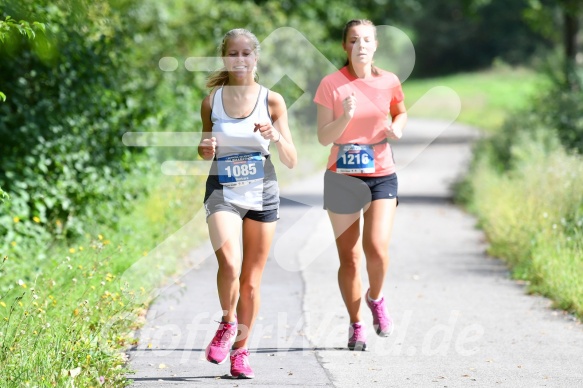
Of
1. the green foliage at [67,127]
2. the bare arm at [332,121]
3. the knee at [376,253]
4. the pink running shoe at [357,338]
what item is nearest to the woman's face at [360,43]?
the bare arm at [332,121]

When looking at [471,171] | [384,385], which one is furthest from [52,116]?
[471,171]

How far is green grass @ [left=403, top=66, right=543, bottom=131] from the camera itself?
5158 cm

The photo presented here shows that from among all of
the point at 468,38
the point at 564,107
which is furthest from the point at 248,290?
the point at 468,38

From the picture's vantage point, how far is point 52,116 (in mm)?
10383

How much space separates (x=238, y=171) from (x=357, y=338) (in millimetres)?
1602

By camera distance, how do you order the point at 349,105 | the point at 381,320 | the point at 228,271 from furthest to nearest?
the point at 381,320, the point at 349,105, the point at 228,271

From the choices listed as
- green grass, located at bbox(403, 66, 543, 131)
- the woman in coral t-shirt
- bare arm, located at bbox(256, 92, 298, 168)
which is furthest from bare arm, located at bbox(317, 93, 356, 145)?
green grass, located at bbox(403, 66, 543, 131)

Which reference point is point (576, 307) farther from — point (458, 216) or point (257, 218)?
point (458, 216)

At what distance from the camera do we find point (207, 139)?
5.93m

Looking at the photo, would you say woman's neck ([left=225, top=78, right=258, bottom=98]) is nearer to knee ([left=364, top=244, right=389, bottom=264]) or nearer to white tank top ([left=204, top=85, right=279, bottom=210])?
white tank top ([left=204, top=85, right=279, bottom=210])

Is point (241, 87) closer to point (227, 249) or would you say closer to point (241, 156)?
point (241, 156)

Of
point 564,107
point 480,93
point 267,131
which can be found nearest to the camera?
point 267,131

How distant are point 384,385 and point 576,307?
280cm

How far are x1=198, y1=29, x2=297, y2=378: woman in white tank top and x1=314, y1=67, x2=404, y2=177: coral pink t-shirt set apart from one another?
622 millimetres
